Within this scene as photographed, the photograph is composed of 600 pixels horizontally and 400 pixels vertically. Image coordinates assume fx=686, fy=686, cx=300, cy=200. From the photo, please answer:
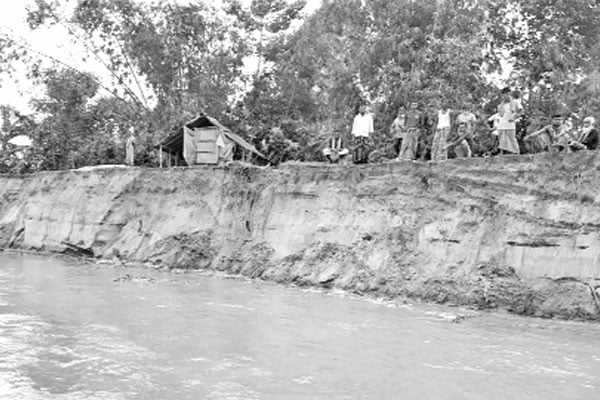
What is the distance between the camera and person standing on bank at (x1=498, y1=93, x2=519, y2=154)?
13.8 m

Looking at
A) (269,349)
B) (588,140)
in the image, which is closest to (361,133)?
(588,140)

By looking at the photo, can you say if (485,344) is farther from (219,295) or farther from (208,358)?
(219,295)

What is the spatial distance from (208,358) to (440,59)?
12.8 metres

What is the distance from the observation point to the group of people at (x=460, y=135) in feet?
45.2

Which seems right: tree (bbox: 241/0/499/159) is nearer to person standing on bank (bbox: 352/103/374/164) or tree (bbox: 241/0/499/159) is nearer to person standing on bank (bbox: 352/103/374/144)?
person standing on bank (bbox: 352/103/374/164)

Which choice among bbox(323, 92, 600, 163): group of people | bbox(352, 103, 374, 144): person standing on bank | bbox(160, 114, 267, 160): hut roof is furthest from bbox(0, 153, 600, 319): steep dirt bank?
bbox(160, 114, 267, 160): hut roof

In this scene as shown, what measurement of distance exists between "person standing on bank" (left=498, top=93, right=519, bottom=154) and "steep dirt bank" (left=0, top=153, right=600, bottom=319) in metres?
0.48

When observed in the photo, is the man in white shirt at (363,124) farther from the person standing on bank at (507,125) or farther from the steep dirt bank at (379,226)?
the person standing on bank at (507,125)

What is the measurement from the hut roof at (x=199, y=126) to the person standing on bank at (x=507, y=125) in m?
9.09

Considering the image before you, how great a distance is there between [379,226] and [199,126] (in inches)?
320

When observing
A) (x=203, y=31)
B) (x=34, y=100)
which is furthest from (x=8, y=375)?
(x=34, y=100)

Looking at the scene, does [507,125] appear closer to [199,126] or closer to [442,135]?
[442,135]

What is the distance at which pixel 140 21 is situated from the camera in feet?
87.6

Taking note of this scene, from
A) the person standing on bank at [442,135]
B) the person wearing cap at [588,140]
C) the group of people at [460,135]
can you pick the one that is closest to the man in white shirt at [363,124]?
the group of people at [460,135]
